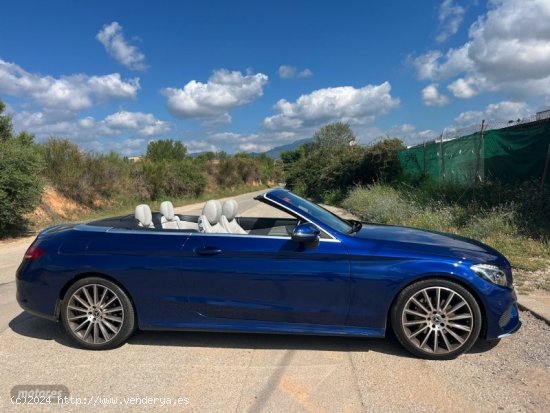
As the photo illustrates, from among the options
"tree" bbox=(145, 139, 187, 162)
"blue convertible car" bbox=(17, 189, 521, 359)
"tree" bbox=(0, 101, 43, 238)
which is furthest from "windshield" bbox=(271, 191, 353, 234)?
"tree" bbox=(145, 139, 187, 162)

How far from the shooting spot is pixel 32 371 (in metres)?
Result: 3.87

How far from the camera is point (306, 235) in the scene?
13.0 ft

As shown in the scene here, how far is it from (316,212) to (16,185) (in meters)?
12.0

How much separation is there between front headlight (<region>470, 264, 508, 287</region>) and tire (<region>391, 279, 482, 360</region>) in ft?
0.67

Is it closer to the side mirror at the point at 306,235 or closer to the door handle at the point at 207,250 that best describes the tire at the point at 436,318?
the side mirror at the point at 306,235

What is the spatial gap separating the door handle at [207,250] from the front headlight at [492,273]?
225 centimetres

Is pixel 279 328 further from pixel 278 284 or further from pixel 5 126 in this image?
pixel 5 126

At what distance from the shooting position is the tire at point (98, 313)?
4.30 metres

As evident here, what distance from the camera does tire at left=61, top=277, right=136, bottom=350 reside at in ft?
14.1

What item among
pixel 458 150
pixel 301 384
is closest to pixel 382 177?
pixel 458 150

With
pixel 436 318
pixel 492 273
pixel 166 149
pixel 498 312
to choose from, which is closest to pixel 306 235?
pixel 436 318

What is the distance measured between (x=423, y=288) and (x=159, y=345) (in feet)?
8.37

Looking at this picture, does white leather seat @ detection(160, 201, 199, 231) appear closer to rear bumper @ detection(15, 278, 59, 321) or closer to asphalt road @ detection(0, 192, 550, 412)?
asphalt road @ detection(0, 192, 550, 412)

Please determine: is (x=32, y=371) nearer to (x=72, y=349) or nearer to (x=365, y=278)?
(x=72, y=349)
